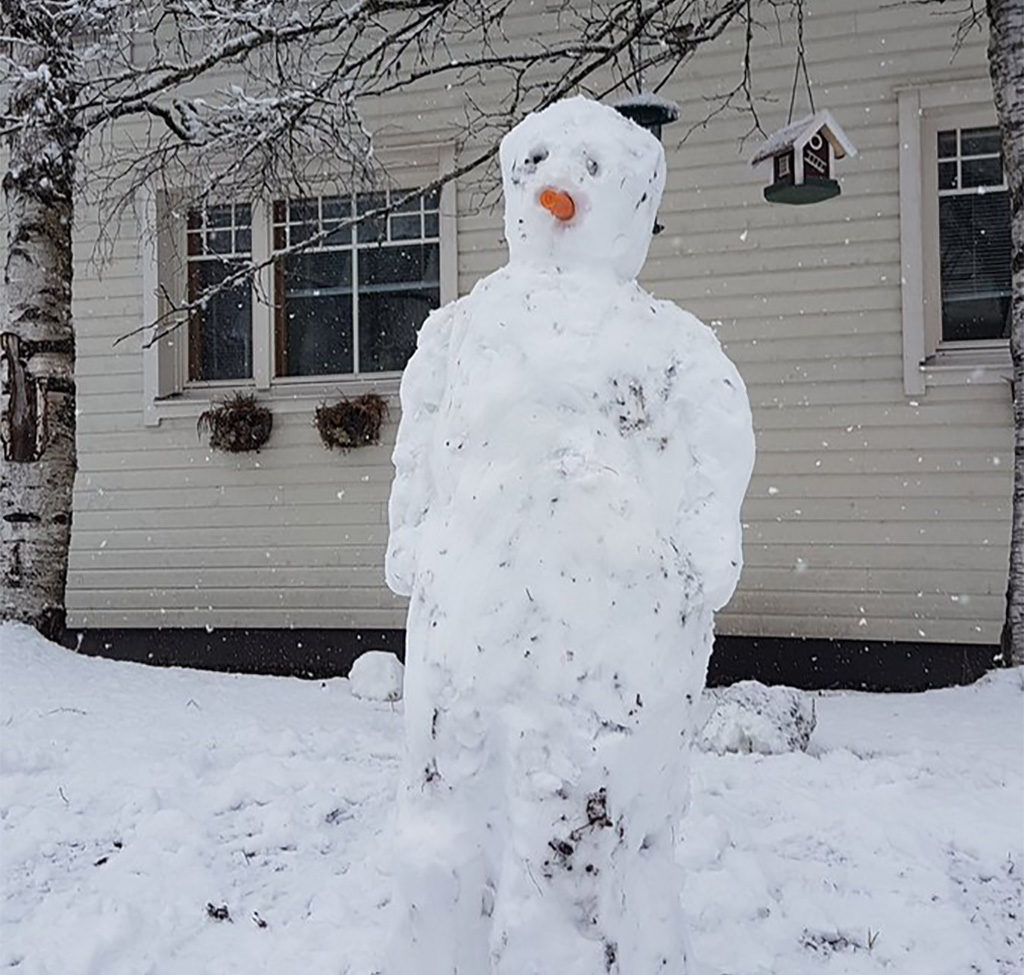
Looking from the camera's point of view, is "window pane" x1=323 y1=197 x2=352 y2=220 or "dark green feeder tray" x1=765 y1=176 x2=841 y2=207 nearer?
"dark green feeder tray" x1=765 y1=176 x2=841 y2=207

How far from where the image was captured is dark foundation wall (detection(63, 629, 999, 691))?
711 centimetres

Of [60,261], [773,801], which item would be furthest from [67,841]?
[60,261]

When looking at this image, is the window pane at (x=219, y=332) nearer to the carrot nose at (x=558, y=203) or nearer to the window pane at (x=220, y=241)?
the window pane at (x=220, y=241)

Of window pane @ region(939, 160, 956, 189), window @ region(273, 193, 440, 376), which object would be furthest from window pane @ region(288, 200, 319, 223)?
window pane @ region(939, 160, 956, 189)

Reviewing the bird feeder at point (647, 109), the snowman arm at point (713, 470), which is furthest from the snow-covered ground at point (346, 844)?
the bird feeder at point (647, 109)

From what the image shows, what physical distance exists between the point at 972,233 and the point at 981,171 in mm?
414

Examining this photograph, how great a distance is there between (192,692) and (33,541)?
159 centimetres

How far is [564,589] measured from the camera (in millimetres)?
2316

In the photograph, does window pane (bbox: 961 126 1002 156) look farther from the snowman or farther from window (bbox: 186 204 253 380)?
the snowman

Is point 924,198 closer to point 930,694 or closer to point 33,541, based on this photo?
point 930,694

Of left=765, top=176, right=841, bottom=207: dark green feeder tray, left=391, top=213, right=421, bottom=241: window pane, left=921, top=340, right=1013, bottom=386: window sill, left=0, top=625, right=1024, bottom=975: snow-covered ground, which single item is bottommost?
left=0, top=625, right=1024, bottom=975: snow-covered ground

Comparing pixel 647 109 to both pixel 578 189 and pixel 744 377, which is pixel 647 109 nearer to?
pixel 744 377

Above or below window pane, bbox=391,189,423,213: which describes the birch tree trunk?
below

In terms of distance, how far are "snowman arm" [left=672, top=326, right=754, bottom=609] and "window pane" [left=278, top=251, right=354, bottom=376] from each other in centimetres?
628
